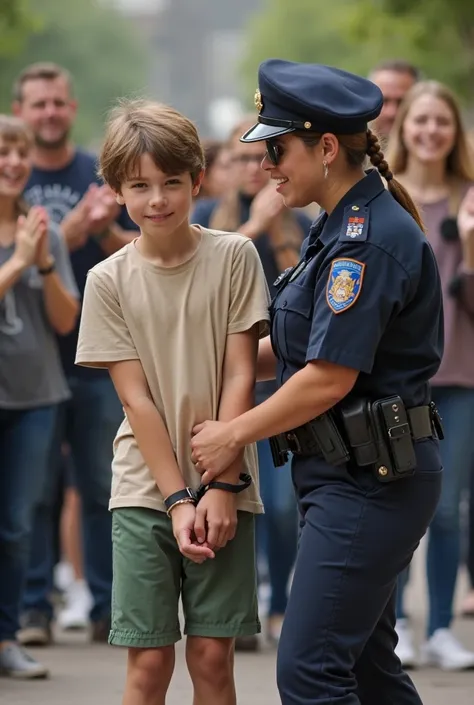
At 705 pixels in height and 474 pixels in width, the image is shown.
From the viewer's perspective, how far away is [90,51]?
233ft

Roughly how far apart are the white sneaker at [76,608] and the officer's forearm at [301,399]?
401 centimetres

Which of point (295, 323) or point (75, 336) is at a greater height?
point (295, 323)

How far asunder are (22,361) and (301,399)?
2.84m

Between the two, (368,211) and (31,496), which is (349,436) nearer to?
(368,211)

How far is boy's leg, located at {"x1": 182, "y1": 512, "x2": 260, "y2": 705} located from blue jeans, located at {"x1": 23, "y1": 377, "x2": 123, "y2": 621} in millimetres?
2980

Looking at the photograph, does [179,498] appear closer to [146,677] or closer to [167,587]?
[167,587]

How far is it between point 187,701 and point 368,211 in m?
2.51

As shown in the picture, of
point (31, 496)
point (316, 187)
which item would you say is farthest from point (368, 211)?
point (31, 496)

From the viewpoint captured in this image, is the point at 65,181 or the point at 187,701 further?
the point at 65,181

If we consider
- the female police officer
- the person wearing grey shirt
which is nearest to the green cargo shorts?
the female police officer

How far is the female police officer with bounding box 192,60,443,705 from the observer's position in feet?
14.1

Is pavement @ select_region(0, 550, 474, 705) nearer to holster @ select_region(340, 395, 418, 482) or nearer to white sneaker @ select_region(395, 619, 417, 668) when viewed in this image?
white sneaker @ select_region(395, 619, 417, 668)

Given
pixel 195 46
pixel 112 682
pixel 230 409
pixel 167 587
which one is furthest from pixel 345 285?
pixel 195 46

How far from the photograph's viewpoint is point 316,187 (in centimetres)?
447
